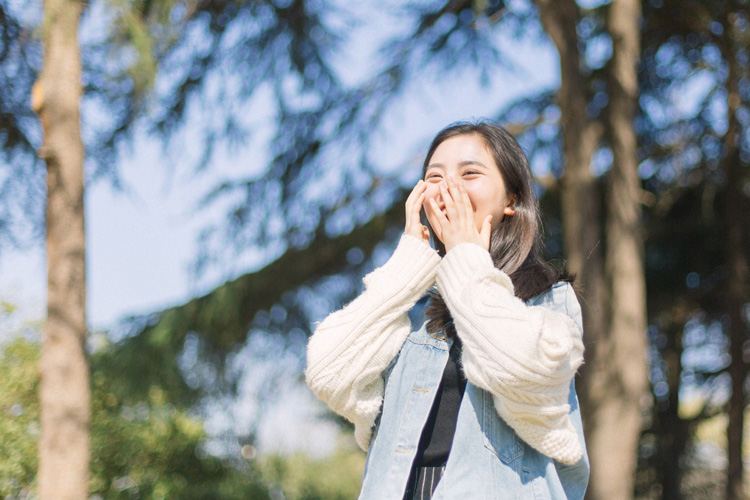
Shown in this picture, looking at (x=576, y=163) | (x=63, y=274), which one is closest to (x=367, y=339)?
(x=63, y=274)

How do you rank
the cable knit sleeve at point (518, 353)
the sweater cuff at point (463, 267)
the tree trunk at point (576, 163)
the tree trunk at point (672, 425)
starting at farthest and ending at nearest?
the tree trunk at point (672, 425)
the tree trunk at point (576, 163)
the sweater cuff at point (463, 267)
the cable knit sleeve at point (518, 353)

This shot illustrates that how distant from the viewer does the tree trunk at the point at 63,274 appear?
13.2ft

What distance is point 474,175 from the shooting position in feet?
6.04

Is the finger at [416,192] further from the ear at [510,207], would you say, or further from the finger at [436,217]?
the ear at [510,207]

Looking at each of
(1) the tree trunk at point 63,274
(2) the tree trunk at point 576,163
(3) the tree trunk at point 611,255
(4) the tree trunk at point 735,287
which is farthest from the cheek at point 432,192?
(4) the tree trunk at point 735,287

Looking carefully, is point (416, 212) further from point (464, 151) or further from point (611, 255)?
point (611, 255)

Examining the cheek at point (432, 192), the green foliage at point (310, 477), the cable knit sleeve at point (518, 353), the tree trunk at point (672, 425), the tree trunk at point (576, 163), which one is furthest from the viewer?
the tree trunk at point (672, 425)

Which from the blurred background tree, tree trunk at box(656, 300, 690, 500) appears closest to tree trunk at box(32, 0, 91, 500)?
the blurred background tree

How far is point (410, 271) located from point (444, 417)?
0.33 meters

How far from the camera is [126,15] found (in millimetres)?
4477

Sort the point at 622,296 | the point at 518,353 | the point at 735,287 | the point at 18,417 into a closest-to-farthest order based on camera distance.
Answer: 1. the point at 518,353
2. the point at 18,417
3. the point at 622,296
4. the point at 735,287

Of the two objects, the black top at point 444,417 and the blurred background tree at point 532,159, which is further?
the blurred background tree at point 532,159

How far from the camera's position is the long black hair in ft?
5.86

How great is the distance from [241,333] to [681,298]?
4110 mm
